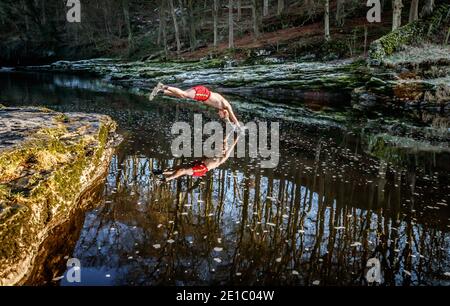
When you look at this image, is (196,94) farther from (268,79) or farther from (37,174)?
(268,79)

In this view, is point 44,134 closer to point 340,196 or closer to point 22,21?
point 340,196

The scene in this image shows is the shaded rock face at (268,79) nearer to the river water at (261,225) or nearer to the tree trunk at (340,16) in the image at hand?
the tree trunk at (340,16)

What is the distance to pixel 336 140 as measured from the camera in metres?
14.7

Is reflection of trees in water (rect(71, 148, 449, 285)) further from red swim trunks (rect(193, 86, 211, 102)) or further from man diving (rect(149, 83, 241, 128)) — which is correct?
red swim trunks (rect(193, 86, 211, 102))

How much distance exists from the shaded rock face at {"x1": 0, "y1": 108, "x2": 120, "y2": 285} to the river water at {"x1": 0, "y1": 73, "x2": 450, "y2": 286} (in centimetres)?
30

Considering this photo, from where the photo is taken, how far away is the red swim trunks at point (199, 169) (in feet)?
31.6

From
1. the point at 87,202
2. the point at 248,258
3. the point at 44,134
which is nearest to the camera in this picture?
the point at 248,258

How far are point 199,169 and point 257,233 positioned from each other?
3766mm

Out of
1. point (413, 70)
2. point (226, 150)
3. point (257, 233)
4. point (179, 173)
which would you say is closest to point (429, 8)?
point (413, 70)

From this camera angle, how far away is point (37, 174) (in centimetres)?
682

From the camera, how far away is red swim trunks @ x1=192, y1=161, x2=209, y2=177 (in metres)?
9.62

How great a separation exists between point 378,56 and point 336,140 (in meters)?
13.5

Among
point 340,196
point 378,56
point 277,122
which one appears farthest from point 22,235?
point 378,56
